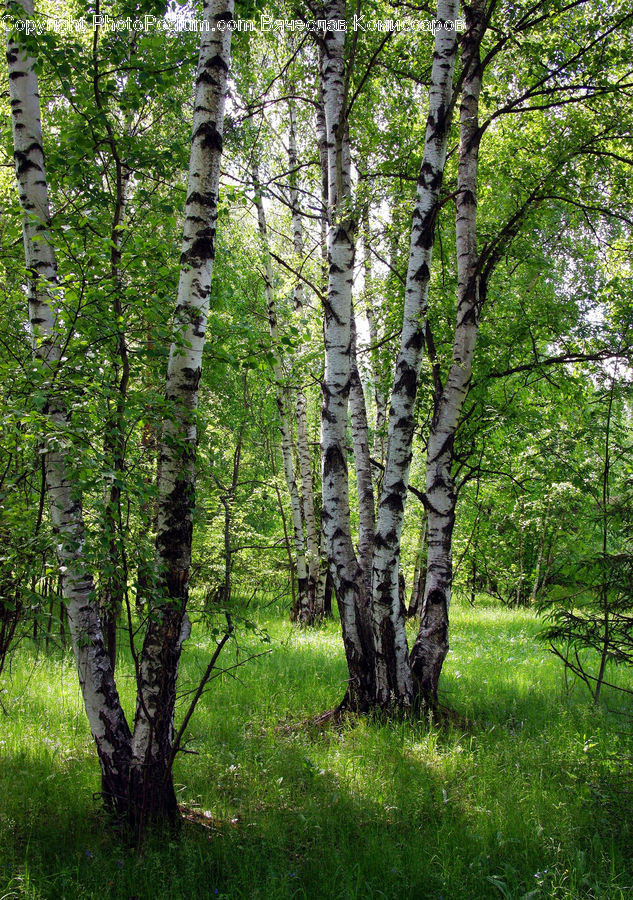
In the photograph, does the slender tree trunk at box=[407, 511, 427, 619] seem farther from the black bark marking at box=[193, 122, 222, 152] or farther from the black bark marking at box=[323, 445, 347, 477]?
the black bark marking at box=[193, 122, 222, 152]

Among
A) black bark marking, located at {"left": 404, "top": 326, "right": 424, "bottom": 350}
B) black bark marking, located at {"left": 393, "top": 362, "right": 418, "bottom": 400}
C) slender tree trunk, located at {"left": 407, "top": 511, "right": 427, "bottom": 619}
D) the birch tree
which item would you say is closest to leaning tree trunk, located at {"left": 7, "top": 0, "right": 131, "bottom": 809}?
the birch tree

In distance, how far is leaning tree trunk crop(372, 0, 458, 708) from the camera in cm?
514

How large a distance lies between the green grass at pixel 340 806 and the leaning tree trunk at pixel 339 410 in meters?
0.67

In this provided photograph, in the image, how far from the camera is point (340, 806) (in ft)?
12.6

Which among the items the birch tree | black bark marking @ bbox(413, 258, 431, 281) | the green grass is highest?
black bark marking @ bbox(413, 258, 431, 281)

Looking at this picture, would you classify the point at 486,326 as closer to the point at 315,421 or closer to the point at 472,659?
the point at 472,659

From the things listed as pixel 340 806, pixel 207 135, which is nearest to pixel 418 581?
pixel 340 806

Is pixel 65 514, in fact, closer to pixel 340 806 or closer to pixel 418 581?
pixel 340 806

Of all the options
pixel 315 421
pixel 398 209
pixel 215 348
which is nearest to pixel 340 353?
pixel 215 348

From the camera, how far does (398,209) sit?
24.7 feet

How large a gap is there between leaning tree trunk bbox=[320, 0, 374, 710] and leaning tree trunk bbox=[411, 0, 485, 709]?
26.0 inches

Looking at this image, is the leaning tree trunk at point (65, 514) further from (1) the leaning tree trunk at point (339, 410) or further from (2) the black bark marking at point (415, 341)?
(2) the black bark marking at point (415, 341)

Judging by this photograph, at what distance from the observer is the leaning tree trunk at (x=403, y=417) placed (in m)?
5.14

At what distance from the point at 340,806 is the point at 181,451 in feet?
8.76
